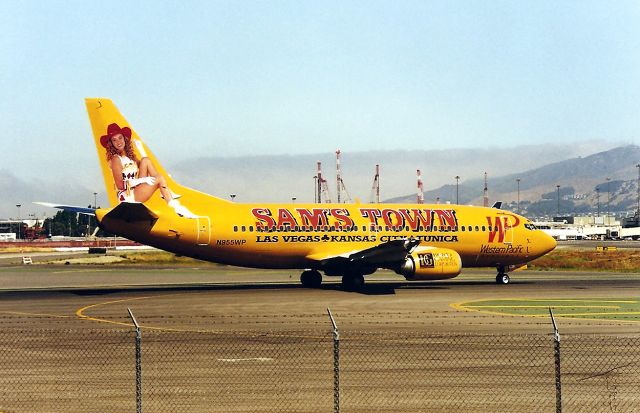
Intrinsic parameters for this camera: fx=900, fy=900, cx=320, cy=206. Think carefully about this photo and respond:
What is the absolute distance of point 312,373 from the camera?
804 inches

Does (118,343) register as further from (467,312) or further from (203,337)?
(467,312)

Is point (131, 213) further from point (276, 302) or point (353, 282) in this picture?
point (353, 282)

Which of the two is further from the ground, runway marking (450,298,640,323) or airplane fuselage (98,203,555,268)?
airplane fuselage (98,203,555,268)

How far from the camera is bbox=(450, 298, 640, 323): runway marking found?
1320 inches

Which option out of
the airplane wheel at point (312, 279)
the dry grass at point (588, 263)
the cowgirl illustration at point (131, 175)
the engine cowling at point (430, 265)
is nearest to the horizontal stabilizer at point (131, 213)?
the cowgirl illustration at point (131, 175)

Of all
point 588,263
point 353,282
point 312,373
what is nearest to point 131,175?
point 353,282

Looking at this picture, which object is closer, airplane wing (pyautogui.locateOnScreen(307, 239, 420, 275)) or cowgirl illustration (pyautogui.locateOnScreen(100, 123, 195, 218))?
cowgirl illustration (pyautogui.locateOnScreen(100, 123, 195, 218))

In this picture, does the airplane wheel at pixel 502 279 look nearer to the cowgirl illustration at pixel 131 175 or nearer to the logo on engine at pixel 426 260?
the logo on engine at pixel 426 260

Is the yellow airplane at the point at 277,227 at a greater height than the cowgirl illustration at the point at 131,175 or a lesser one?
lesser

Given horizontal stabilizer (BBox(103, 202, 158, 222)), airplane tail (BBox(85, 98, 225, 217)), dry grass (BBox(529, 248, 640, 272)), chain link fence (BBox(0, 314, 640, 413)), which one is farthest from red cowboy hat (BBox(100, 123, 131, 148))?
dry grass (BBox(529, 248, 640, 272))

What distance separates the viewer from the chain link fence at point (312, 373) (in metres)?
16.9

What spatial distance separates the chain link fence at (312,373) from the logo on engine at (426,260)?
18325 mm

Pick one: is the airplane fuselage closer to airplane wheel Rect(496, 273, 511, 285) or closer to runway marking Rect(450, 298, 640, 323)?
airplane wheel Rect(496, 273, 511, 285)

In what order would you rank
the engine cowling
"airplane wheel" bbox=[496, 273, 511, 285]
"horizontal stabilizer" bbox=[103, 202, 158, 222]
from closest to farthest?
"horizontal stabilizer" bbox=[103, 202, 158, 222]
the engine cowling
"airplane wheel" bbox=[496, 273, 511, 285]
